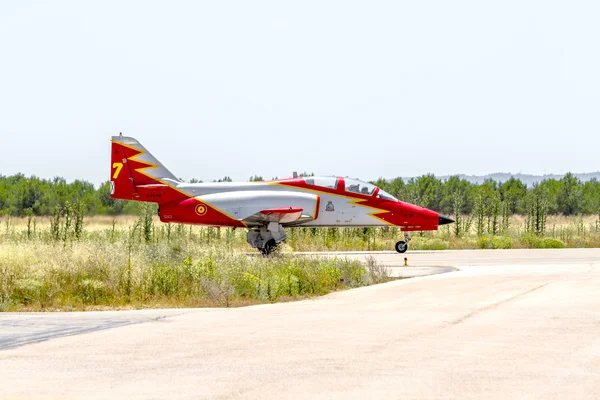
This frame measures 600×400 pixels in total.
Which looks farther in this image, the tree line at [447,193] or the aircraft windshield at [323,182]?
the tree line at [447,193]

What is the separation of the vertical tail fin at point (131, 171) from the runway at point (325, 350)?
15767mm

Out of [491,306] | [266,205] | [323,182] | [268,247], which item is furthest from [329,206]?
[491,306]

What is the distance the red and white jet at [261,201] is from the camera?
1094 inches

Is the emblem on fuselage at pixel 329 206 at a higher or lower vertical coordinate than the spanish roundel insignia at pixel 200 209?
higher

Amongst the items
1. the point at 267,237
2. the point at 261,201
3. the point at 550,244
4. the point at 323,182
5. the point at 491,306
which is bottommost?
the point at 491,306

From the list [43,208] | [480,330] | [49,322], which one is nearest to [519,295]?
[480,330]

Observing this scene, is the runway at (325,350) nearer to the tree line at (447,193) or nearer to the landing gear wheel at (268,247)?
the landing gear wheel at (268,247)

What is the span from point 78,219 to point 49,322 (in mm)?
13249

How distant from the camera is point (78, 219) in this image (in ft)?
80.0

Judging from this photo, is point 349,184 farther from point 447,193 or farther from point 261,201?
point 447,193

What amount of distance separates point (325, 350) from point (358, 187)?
2009cm

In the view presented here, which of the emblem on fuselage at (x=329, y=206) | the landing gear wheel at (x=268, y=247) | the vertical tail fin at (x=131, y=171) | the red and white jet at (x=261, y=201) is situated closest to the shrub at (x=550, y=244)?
the red and white jet at (x=261, y=201)

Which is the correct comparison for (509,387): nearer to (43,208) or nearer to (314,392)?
(314,392)

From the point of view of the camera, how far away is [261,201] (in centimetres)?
2772
